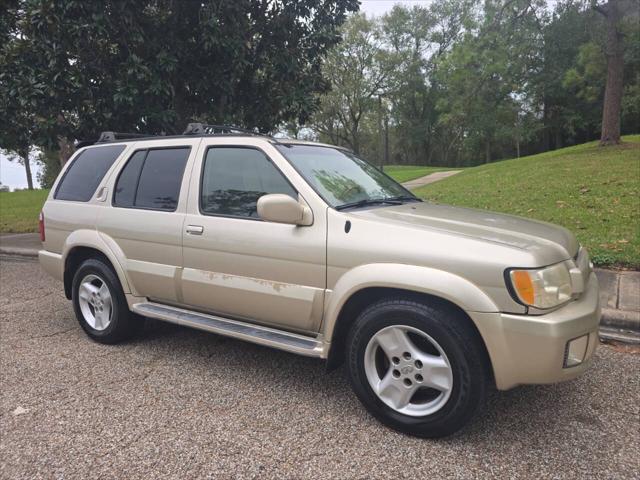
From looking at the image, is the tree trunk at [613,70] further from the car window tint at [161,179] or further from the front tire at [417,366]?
the front tire at [417,366]

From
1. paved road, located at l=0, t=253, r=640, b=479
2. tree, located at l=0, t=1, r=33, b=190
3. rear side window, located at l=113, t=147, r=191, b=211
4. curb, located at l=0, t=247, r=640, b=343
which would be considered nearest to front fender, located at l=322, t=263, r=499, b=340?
paved road, located at l=0, t=253, r=640, b=479

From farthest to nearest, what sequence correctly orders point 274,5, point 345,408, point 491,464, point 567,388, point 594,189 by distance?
point 594,189 → point 274,5 → point 567,388 → point 345,408 → point 491,464

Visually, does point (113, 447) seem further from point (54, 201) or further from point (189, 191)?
point (54, 201)

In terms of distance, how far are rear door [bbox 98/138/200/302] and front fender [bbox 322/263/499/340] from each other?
142cm

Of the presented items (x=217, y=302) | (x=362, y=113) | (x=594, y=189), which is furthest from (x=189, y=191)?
(x=362, y=113)

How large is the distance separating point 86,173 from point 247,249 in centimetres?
225

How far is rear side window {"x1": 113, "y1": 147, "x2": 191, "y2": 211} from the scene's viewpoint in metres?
3.77

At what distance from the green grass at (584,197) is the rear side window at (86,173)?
5856mm

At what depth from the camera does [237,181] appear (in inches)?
136

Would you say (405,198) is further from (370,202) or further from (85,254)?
(85,254)

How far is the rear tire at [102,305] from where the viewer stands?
4.05m

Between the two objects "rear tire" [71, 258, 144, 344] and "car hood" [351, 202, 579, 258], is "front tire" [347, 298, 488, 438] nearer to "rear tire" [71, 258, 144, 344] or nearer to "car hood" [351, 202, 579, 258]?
"car hood" [351, 202, 579, 258]

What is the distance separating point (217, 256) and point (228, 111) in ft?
17.8

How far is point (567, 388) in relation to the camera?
127 inches
